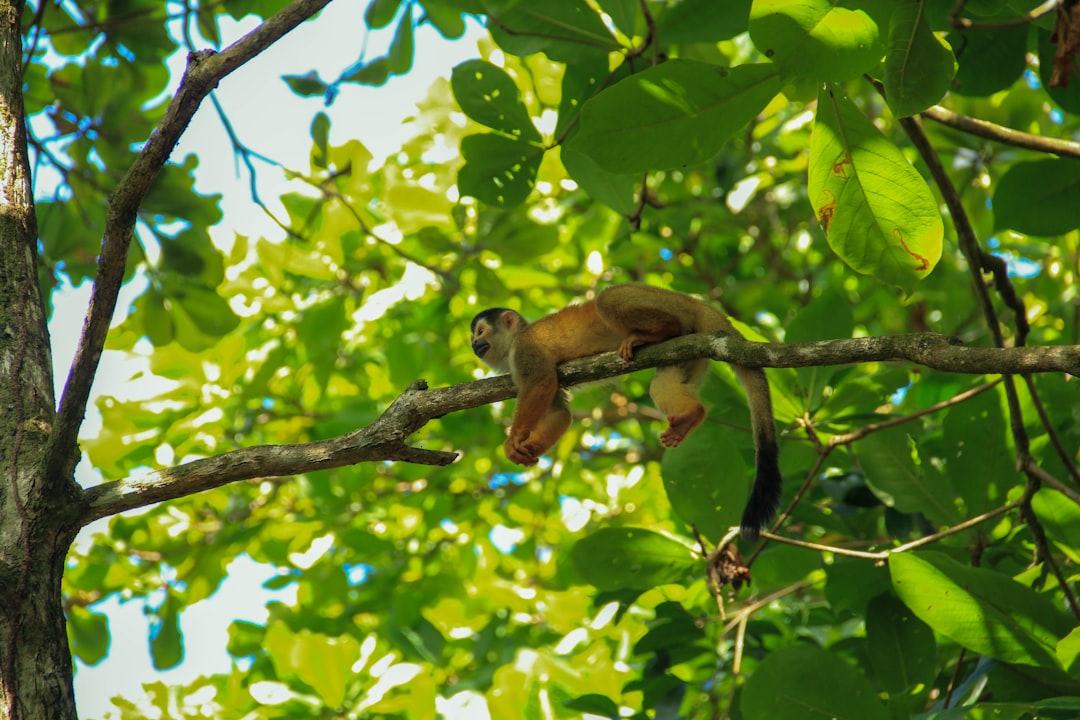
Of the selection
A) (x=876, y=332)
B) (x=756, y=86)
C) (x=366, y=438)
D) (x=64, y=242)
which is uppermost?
(x=64, y=242)

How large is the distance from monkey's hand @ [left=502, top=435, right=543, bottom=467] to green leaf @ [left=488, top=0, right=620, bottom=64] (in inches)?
56.4

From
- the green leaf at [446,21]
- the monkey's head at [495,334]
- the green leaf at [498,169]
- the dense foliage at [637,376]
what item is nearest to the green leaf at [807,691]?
the dense foliage at [637,376]

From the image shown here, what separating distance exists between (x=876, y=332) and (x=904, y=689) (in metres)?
3.15

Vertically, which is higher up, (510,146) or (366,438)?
(510,146)

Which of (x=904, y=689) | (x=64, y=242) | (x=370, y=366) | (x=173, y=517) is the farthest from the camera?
(x=370, y=366)

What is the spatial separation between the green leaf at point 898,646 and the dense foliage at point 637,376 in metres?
0.01

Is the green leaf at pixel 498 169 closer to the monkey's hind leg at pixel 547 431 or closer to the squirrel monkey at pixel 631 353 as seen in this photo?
the squirrel monkey at pixel 631 353

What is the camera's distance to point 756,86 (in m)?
1.92

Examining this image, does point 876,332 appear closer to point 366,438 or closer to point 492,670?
point 492,670

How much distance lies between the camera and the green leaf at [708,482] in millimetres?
2852

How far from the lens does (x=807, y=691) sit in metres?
2.45

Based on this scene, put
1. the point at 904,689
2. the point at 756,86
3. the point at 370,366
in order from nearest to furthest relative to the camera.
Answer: the point at 756,86 < the point at 904,689 < the point at 370,366

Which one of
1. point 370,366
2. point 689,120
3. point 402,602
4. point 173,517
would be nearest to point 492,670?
point 402,602

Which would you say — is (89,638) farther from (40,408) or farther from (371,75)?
(371,75)
